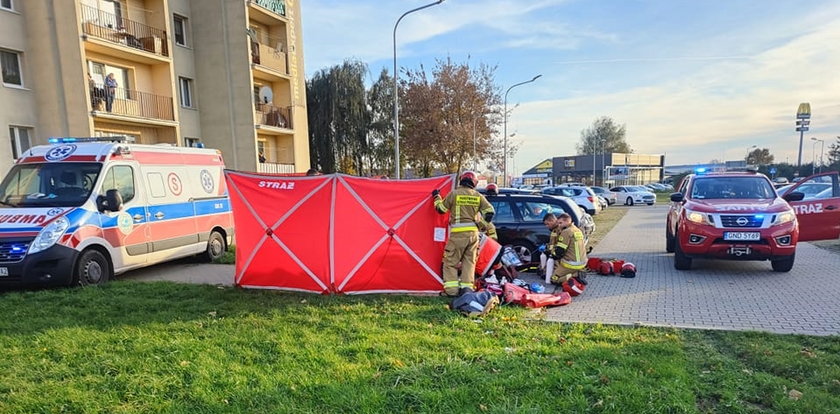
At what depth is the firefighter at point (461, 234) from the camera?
6.49 metres

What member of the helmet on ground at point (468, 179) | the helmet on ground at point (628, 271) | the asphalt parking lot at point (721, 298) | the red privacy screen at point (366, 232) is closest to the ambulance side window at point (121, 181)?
the red privacy screen at point (366, 232)

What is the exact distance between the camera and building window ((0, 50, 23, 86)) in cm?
1542

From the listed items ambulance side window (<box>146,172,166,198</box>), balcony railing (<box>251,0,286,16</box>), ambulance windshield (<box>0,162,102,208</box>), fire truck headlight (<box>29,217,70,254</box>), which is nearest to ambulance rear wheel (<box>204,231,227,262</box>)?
ambulance side window (<box>146,172,166,198</box>)

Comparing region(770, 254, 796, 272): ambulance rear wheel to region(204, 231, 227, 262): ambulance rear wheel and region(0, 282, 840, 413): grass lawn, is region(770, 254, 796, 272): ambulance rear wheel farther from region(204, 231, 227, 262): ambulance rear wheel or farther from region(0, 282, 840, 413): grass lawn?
region(204, 231, 227, 262): ambulance rear wheel

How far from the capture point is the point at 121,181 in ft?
26.3

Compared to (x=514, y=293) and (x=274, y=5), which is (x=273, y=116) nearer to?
(x=274, y=5)

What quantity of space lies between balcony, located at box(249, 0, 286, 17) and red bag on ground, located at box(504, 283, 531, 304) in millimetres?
22246

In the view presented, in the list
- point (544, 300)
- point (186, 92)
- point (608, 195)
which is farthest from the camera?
point (608, 195)

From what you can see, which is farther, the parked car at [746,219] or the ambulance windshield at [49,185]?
the parked car at [746,219]

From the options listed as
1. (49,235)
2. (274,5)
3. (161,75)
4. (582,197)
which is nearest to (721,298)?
(49,235)

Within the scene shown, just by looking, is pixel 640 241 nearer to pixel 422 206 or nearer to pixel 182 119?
pixel 422 206

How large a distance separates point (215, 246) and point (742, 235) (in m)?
10.7

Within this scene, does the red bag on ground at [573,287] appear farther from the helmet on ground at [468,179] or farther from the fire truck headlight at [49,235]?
the fire truck headlight at [49,235]

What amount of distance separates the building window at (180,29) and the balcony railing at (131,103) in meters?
3.80
